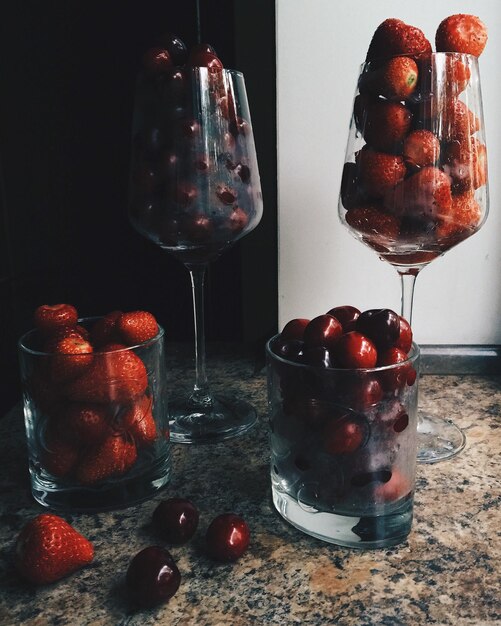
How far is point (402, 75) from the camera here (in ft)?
2.04


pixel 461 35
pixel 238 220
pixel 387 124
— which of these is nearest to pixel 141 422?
pixel 238 220

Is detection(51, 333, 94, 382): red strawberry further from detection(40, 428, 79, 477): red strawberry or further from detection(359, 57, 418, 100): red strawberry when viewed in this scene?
detection(359, 57, 418, 100): red strawberry

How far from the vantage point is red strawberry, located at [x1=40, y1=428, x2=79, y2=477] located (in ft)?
1.85

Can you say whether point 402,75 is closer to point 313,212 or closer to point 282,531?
point 313,212

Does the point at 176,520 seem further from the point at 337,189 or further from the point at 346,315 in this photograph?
the point at 337,189

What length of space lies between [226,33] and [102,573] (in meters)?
0.83

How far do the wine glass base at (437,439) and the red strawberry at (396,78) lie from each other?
0.37 metres

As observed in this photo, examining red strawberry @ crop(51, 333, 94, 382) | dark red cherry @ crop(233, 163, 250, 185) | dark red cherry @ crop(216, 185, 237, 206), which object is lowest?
red strawberry @ crop(51, 333, 94, 382)

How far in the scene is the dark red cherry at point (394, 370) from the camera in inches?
19.3

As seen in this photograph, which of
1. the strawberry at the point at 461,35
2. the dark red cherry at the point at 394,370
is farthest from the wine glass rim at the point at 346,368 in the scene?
the strawberry at the point at 461,35

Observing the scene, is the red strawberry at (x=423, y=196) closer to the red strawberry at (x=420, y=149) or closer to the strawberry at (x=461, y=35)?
the red strawberry at (x=420, y=149)

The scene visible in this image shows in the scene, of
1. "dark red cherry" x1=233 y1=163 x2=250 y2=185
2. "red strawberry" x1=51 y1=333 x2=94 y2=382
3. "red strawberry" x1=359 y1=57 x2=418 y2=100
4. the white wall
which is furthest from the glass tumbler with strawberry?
"red strawberry" x1=51 y1=333 x2=94 y2=382

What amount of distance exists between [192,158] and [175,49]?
127 millimetres

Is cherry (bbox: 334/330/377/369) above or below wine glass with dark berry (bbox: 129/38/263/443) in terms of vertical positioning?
below
